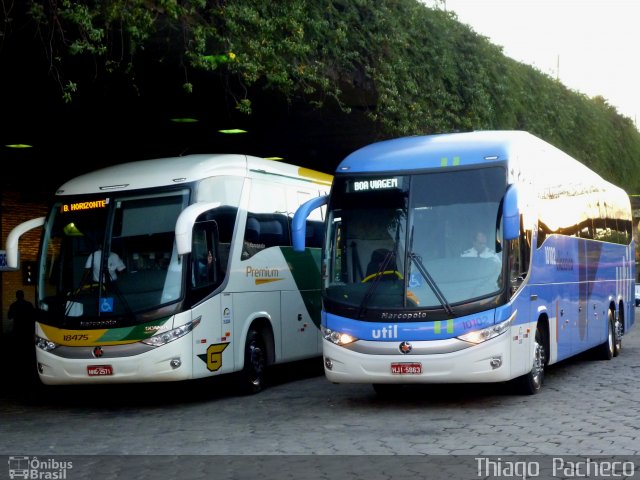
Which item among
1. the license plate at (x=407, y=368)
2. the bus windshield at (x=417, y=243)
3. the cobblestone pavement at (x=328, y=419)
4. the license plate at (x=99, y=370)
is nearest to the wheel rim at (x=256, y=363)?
the cobblestone pavement at (x=328, y=419)

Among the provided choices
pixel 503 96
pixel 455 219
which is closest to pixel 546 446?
pixel 455 219

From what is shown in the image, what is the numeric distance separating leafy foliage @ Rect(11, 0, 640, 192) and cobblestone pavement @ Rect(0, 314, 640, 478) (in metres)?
4.09

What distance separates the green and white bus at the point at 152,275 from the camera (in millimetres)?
13227

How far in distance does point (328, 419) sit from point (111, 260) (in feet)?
12.1

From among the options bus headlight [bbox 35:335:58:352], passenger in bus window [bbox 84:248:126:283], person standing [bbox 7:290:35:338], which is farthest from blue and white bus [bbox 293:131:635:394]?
person standing [bbox 7:290:35:338]

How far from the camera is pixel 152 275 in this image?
43.8 ft

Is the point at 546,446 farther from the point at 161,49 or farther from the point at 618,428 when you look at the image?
the point at 161,49

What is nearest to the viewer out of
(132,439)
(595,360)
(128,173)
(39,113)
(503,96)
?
(132,439)

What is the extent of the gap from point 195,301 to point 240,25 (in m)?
3.93

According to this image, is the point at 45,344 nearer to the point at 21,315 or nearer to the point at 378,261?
the point at 378,261

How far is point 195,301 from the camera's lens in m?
13.5

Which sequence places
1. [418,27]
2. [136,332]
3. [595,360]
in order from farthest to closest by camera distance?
1. [418,27]
2. [595,360]
3. [136,332]

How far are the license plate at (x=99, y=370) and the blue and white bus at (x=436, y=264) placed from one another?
2.80 metres

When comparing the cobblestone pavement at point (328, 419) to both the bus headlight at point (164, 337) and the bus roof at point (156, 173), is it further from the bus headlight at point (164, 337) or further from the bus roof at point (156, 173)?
the bus roof at point (156, 173)
